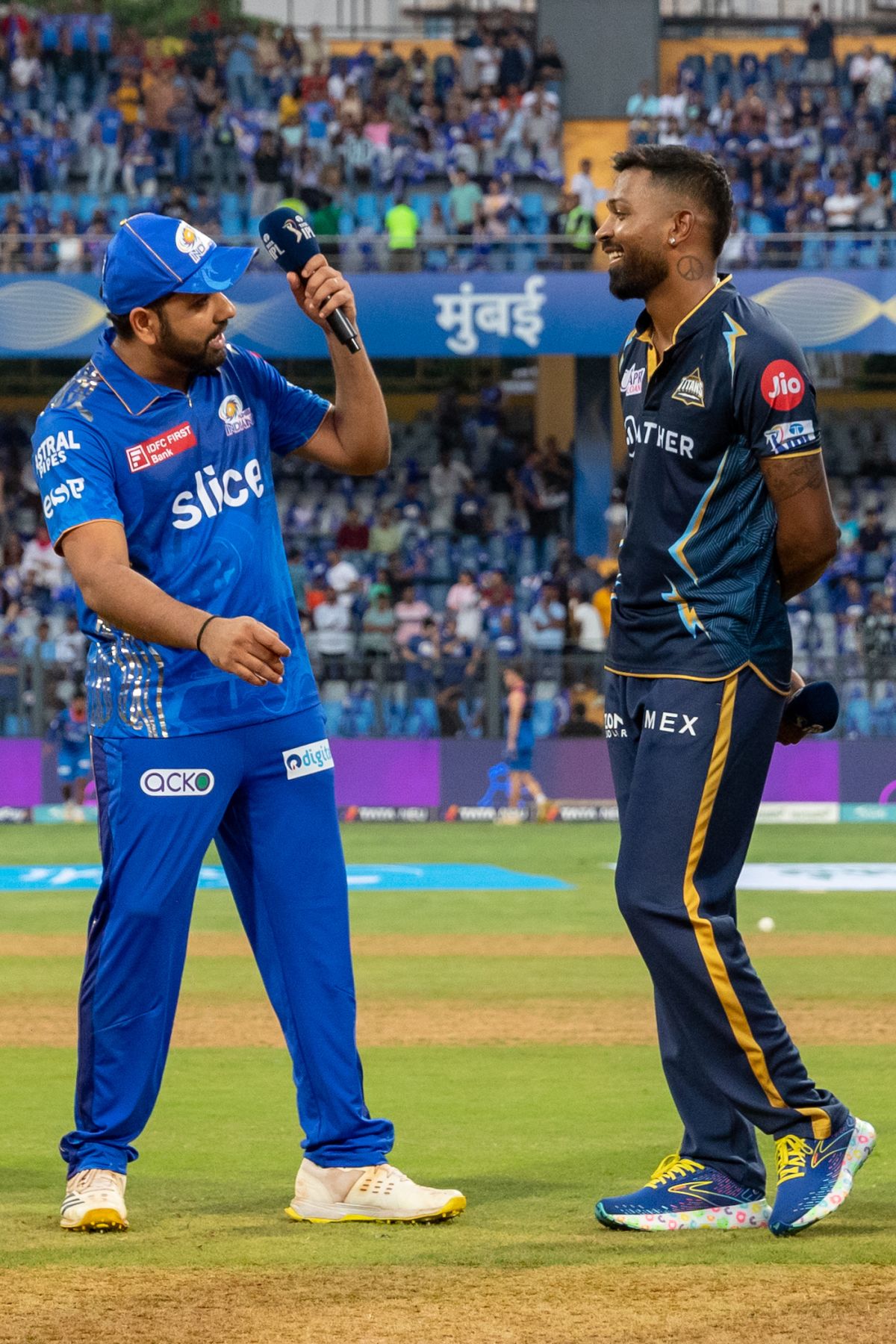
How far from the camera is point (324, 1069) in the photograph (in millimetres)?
4523

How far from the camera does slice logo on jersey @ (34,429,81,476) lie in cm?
446

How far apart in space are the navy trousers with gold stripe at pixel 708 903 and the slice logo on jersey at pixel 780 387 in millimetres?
628

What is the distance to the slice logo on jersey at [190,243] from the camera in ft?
14.7

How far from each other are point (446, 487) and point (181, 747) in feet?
70.1

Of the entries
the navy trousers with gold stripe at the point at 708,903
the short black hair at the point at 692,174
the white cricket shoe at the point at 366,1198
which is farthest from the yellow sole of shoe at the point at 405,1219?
the short black hair at the point at 692,174

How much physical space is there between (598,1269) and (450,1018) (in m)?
3.88

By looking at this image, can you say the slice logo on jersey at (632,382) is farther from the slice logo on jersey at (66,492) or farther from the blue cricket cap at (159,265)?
the slice logo on jersey at (66,492)

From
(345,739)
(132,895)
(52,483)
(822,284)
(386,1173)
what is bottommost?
(345,739)

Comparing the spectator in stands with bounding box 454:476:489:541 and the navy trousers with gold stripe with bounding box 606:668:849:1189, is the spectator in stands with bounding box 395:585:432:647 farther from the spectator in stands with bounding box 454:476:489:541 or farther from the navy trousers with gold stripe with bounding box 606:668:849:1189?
the navy trousers with gold stripe with bounding box 606:668:849:1189

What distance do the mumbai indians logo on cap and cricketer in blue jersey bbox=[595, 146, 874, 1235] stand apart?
0.98 m

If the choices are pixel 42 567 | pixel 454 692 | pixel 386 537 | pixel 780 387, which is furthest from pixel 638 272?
pixel 386 537

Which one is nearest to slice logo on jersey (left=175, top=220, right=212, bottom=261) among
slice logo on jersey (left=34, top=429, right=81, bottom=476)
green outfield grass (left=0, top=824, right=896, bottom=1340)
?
slice logo on jersey (left=34, top=429, right=81, bottom=476)

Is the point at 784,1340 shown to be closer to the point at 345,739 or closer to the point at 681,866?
the point at 681,866

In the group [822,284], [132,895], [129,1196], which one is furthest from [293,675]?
[822,284]
